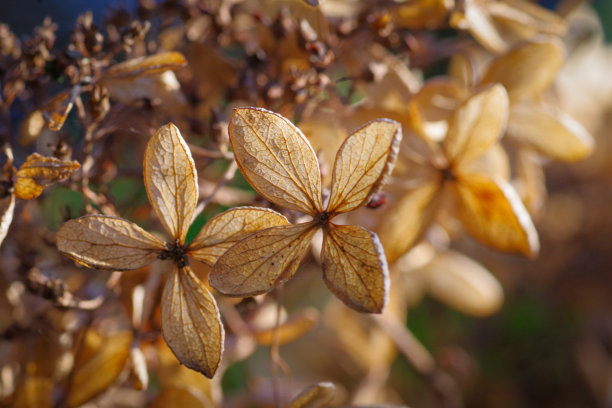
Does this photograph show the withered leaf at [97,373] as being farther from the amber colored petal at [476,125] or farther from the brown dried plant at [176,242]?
the amber colored petal at [476,125]

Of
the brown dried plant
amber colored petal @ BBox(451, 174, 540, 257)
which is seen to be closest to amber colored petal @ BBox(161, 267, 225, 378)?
the brown dried plant

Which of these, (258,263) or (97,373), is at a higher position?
(258,263)

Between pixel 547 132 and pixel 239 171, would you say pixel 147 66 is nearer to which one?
pixel 239 171

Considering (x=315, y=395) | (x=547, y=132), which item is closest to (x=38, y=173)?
(x=315, y=395)

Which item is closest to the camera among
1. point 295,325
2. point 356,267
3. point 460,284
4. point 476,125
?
point 356,267

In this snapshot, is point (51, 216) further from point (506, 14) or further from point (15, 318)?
point (506, 14)

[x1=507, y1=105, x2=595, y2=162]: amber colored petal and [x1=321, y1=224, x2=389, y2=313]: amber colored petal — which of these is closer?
[x1=321, y1=224, x2=389, y2=313]: amber colored petal

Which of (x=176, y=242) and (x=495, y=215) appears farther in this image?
(x=495, y=215)

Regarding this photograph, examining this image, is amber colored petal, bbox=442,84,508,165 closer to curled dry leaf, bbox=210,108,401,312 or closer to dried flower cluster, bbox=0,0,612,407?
dried flower cluster, bbox=0,0,612,407
